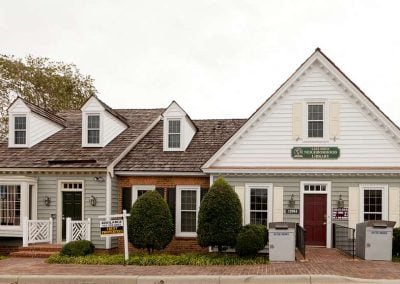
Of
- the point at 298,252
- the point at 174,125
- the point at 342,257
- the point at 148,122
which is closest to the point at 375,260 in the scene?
the point at 342,257

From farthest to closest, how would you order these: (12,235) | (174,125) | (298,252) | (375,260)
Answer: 1. (174,125)
2. (12,235)
3. (298,252)
4. (375,260)

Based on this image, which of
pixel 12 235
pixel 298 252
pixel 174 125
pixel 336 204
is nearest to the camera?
pixel 298 252

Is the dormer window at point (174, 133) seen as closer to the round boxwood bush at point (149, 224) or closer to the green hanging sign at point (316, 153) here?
the round boxwood bush at point (149, 224)

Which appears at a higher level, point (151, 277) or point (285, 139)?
point (285, 139)

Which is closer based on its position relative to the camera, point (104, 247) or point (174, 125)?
point (104, 247)

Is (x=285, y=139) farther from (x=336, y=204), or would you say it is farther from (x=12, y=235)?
(x=12, y=235)

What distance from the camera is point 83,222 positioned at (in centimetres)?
2317

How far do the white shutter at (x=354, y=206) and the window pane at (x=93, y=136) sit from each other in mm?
10825

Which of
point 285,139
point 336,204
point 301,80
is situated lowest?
point 336,204

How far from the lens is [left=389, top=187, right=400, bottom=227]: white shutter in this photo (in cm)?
2170

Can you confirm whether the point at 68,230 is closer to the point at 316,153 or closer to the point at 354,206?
the point at 316,153

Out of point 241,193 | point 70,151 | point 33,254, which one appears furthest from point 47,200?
point 241,193

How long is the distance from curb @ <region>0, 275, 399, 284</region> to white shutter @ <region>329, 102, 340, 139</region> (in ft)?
26.1

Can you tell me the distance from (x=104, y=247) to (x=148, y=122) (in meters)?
6.68
